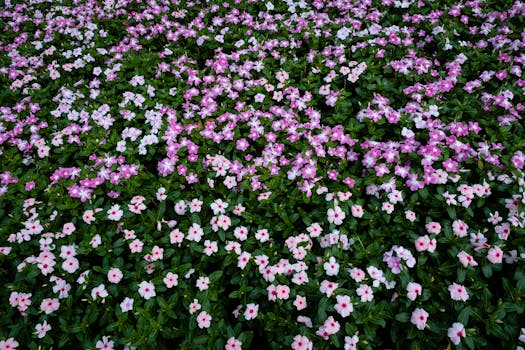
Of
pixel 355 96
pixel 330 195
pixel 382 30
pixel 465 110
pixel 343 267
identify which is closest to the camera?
pixel 343 267

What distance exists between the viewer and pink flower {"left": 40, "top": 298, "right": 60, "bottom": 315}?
8.35ft

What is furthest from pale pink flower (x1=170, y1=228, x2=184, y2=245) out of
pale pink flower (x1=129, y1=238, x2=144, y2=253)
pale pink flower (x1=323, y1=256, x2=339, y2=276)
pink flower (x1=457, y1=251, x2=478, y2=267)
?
pink flower (x1=457, y1=251, x2=478, y2=267)

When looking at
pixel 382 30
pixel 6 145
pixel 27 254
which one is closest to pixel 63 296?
pixel 27 254

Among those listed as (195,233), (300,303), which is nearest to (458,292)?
(300,303)

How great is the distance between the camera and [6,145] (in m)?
3.70

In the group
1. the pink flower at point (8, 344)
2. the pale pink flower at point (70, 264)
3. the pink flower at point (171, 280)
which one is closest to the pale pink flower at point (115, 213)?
the pale pink flower at point (70, 264)

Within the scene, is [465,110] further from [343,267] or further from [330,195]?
[343,267]

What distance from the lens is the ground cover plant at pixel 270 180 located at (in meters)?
2.51

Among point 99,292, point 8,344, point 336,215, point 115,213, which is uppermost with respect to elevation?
point 336,215

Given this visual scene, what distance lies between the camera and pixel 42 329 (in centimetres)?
247

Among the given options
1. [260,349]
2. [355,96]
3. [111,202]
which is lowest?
[260,349]

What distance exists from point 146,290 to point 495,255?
8.00 ft

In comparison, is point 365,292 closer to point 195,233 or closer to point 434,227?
point 434,227

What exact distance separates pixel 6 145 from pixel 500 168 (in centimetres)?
458
